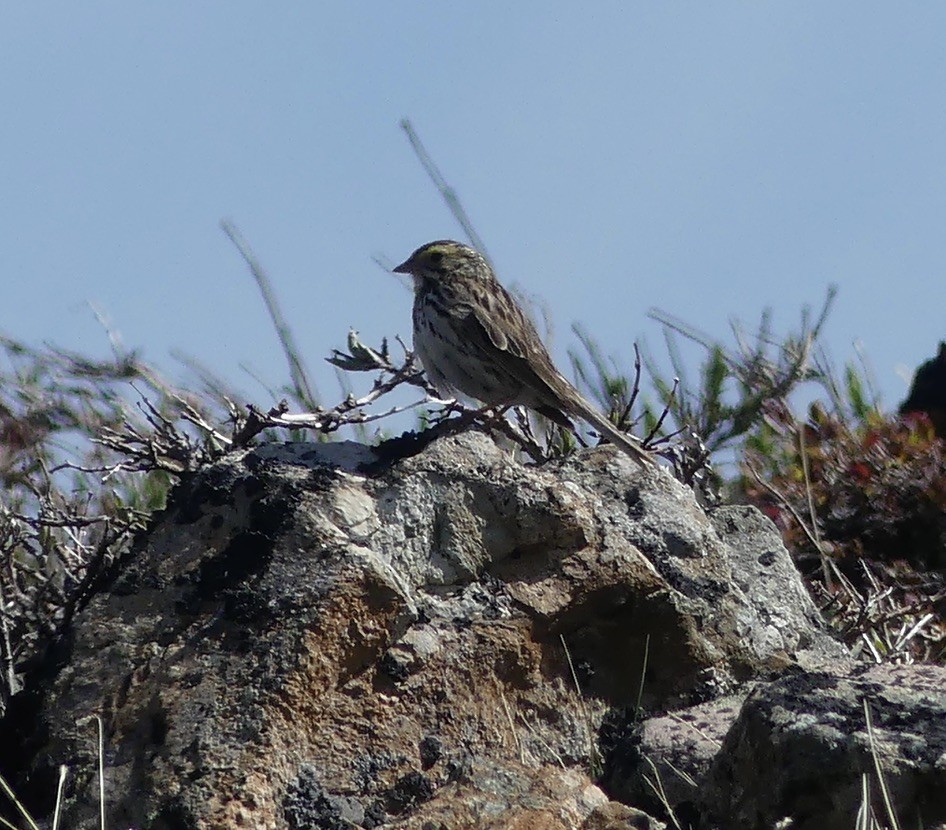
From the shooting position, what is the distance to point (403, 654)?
13.6ft

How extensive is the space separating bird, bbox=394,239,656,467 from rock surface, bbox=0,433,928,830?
1.25m

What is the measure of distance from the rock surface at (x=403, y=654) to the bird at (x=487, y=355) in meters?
1.25

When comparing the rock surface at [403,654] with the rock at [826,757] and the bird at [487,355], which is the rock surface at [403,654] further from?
the bird at [487,355]

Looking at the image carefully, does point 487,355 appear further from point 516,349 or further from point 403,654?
point 403,654

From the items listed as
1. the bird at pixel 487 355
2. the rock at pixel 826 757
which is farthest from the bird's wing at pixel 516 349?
the rock at pixel 826 757

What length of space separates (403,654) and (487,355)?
2.19 metres

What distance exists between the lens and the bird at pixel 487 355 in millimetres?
6078

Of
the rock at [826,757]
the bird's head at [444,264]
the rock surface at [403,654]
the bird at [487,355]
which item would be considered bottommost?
the rock at [826,757]

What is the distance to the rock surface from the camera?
12.3 ft

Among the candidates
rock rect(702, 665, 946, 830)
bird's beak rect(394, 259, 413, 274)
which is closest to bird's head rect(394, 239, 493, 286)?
bird's beak rect(394, 259, 413, 274)

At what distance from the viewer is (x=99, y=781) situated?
3693 mm

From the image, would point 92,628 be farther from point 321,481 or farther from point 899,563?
point 899,563

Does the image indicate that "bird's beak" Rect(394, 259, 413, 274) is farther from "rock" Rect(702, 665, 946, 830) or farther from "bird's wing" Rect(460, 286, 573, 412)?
"rock" Rect(702, 665, 946, 830)

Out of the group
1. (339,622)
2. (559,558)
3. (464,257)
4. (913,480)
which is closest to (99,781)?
(339,622)
